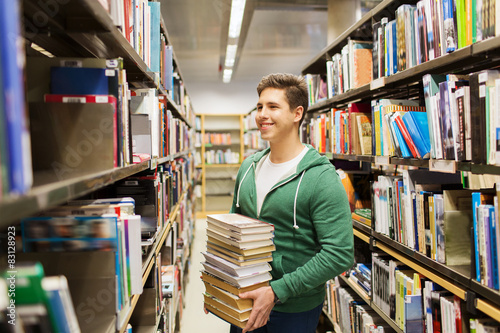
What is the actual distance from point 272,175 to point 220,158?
21.9ft

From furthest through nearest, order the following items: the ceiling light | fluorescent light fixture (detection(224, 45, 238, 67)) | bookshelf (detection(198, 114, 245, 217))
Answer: bookshelf (detection(198, 114, 245, 217)) → the ceiling light → fluorescent light fixture (detection(224, 45, 238, 67))

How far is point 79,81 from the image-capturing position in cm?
87

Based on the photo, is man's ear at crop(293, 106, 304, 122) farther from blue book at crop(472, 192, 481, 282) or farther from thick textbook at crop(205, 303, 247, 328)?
thick textbook at crop(205, 303, 247, 328)

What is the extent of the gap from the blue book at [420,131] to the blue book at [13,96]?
1543mm

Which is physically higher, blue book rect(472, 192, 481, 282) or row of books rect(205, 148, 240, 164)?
row of books rect(205, 148, 240, 164)

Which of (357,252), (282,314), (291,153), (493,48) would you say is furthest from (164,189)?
(493,48)

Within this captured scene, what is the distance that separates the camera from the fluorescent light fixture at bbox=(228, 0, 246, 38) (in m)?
3.61

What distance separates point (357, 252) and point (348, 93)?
118cm

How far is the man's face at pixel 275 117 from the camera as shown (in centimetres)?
158

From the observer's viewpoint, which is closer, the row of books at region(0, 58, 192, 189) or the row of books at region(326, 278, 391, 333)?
the row of books at region(0, 58, 192, 189)

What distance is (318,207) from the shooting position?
1.39m

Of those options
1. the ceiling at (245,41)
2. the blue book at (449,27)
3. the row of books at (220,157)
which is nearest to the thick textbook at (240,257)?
the blue book at (449,27)

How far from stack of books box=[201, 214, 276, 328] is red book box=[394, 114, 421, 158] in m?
0.79

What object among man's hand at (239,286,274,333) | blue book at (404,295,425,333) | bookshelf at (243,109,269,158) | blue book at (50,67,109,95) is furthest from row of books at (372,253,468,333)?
bookshelf at (243,109,269,158)
